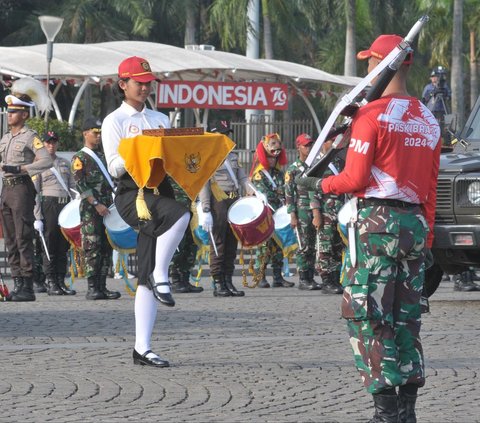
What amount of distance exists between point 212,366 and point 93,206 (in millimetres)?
5829

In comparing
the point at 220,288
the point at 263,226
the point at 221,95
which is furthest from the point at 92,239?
the point at 221,95

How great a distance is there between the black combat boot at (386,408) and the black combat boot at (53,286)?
31.0 feet

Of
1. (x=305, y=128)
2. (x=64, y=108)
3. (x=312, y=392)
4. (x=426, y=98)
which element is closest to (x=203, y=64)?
(x=305, y=128)

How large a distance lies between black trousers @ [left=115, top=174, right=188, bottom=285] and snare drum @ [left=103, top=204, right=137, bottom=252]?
5157 millimetres

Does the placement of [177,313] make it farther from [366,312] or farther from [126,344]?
[366,312]

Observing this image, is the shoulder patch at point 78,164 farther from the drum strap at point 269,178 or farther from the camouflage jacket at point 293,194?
the drum strap at point 269,178

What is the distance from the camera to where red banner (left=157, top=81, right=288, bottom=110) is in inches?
1363

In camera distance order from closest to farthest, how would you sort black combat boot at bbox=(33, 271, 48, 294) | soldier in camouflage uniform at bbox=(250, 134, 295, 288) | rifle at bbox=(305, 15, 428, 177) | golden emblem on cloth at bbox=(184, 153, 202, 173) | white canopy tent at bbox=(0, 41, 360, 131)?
rifle at bbox=(305, 15, 428, 177), golden emblem on cloth at bbox=(184, 153, 202, 173), black combat boot at bbox=(33, 271, 48, 294), soldier in camouflage uniform at bbox=(250, 134, 295, 288), white canopy tent at bbox=(0, 41, 360, 131)

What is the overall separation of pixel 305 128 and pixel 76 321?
1985cm

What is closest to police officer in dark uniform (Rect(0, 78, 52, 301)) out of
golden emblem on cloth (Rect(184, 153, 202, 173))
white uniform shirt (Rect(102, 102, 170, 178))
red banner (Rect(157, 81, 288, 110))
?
white uniform shirt (Rect(102, 102, 170, 178))

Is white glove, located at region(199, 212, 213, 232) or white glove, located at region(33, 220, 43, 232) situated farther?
white glove, located at region(33, 220, 43, 232)

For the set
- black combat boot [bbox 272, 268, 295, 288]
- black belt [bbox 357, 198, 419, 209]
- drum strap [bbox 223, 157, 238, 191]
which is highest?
drum strap [bbox 223, 157, 238, 191]

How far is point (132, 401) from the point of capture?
8.55 m

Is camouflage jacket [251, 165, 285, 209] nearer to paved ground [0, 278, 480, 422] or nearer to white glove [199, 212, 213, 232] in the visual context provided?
white glove [199, 212, 213, 232]
